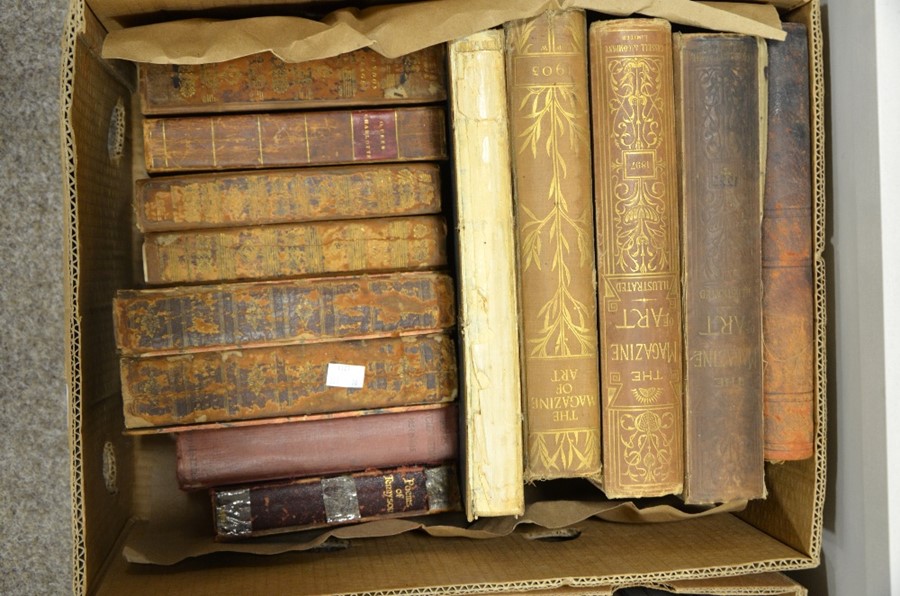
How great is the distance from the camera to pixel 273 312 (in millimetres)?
917

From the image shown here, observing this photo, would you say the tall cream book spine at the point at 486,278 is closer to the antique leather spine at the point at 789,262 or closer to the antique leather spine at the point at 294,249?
the antique leather spine at the point at 294,249

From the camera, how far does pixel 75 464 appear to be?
833mm

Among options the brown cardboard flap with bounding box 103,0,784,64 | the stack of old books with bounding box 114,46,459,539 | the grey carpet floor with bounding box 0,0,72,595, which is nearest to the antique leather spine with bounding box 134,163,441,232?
the stack of old books with bounding box 114,46,459,539

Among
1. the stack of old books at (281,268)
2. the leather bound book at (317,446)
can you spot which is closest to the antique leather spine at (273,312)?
the stack of old books at (281,268)

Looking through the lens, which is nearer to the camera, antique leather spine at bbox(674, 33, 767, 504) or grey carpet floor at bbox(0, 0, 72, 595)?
antique leather spine at bbox(674, 33, 767, 504)

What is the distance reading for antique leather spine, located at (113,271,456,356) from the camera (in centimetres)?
91

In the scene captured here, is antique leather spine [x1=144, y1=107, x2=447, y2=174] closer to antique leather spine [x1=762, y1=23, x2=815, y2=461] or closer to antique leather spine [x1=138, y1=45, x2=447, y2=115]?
antique leather spine [x1=138, y1=45, x2=447, y2=115]

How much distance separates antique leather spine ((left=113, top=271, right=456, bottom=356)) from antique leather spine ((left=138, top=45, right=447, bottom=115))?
7.8 inches

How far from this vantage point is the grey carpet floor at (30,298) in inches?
45.4

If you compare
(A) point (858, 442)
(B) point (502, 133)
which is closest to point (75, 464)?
(B) point (502, 133)

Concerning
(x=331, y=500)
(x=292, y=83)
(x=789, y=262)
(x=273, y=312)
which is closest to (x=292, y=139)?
(x=292, y=83)

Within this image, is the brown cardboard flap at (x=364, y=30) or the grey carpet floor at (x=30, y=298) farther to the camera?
the grey carpet floor at (x=30, y=298)

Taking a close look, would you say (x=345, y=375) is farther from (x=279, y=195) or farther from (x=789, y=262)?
(x=789, y=262)

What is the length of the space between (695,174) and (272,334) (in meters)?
0.49
